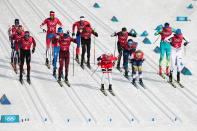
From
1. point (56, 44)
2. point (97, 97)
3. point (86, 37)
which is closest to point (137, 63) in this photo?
point (97, 97)

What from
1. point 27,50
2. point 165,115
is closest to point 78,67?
point 27,50

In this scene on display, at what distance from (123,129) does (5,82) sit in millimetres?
5799

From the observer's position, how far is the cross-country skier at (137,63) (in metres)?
23.0

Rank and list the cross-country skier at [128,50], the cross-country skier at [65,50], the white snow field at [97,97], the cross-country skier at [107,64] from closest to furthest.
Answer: the white snow field at [97,97], the cross-country skier at [107,64], the cross-country skier at [65,50], the cross-country skier at [128,50]

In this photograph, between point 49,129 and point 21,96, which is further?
point 21,96

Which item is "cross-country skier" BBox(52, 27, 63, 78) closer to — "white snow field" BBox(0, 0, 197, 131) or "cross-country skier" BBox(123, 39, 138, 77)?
"white snow field" BBox(0, 0, 197, 131)

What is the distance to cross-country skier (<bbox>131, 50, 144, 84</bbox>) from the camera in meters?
23.0

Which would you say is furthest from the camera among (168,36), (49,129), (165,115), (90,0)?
(90,0)

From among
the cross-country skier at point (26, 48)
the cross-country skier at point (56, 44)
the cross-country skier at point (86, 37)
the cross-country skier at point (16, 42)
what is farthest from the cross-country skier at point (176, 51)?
the cross-country skier at point (16, 42)

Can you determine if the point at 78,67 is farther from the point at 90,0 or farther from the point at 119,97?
the point at 90,0

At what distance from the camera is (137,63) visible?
23.2 metres

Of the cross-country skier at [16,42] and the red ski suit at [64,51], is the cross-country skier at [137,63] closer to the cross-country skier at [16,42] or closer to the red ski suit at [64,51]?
the red ski suit at [64,51]

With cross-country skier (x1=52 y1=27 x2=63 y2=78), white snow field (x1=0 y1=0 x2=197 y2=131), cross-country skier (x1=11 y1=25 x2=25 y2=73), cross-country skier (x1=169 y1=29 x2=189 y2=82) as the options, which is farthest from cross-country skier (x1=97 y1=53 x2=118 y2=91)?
cross-country skier (x1=11 y1=25 x2=25 y2=73)

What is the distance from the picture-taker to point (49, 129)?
1950cm
